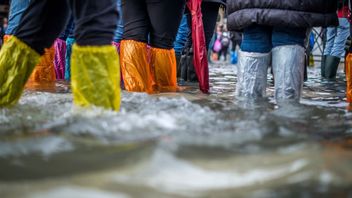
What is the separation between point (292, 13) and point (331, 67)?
3175mm

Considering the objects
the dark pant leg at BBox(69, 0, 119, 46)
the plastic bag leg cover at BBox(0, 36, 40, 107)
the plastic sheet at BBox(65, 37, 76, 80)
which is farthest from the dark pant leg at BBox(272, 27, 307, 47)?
the plastic sheet at BBox(65, 37, 76, 80)

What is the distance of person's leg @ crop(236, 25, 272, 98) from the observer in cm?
255

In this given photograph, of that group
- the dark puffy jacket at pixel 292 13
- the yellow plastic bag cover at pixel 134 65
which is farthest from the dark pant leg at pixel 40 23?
the dark puffy jacket at pixel 292 13

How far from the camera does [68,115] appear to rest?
169 centimetres

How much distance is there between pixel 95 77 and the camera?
5.71 ft

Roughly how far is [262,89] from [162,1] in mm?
826

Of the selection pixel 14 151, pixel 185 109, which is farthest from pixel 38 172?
pixel 185 109

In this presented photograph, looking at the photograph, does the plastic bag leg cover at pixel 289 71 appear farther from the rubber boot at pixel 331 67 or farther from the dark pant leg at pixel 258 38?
the rubber boot at pixel 331 67

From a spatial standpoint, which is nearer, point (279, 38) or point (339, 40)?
point (279, 38)

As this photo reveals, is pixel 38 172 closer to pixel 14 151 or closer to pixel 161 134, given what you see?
pixel 14 151

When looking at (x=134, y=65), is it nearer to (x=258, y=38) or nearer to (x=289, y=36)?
(x=258, y=38)

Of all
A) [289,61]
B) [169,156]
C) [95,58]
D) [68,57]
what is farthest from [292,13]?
[68,57]

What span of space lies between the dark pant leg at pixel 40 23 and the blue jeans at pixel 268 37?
1051 mm

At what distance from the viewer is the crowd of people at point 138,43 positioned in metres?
1.77
